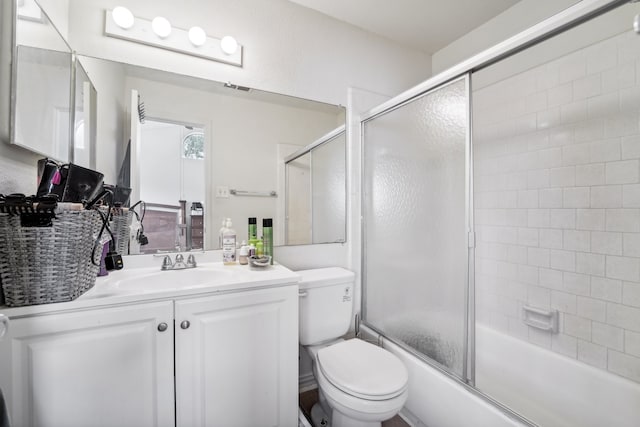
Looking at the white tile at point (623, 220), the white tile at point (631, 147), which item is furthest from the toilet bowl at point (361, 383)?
the white tile at point (631, 147)

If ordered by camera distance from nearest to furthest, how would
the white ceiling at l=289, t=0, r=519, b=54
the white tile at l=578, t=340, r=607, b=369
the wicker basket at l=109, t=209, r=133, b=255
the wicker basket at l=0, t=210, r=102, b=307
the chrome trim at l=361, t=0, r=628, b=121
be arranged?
the wicker basket at l=0, t=210, r=102, b=307 < the chrome trim at l=361, t=0, r=628, b=121 < the wicker basket at l=109, t=209, r=133, b=255 < the white tile at l=578, t=340, r=607, b=369 < the white ceiling at l=289, t=0, r=519, b=54

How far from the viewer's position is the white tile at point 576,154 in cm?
149

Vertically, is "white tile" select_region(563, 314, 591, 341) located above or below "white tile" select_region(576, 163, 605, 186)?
below

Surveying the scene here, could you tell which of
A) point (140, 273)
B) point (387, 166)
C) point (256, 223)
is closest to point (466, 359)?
point (387, 166)

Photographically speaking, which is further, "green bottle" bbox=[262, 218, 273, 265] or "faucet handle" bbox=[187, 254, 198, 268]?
"green bottle" bbox=[262, 218, 273, 265]

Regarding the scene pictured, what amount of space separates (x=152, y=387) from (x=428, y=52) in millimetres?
2821

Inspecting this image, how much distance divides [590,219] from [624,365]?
73 cm

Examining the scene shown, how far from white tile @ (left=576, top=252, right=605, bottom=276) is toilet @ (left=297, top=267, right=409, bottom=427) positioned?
1164 mm

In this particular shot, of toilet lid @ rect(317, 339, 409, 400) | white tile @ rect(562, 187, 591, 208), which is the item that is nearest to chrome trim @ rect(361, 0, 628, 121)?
white tile @ rect(562, 187, 591, 208)

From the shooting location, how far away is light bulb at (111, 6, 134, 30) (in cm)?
127

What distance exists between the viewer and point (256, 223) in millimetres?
1559

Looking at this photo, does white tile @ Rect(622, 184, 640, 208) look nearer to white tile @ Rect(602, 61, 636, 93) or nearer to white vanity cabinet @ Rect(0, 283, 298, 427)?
white tile @ Rect(602, 61, 636, 93)

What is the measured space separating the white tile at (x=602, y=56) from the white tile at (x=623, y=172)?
1.66 ft

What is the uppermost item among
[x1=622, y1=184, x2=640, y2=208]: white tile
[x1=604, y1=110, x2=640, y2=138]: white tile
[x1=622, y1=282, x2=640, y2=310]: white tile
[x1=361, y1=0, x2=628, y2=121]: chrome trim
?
[x1=361, y1=0, x2=628, y2=121]: chrome trim
